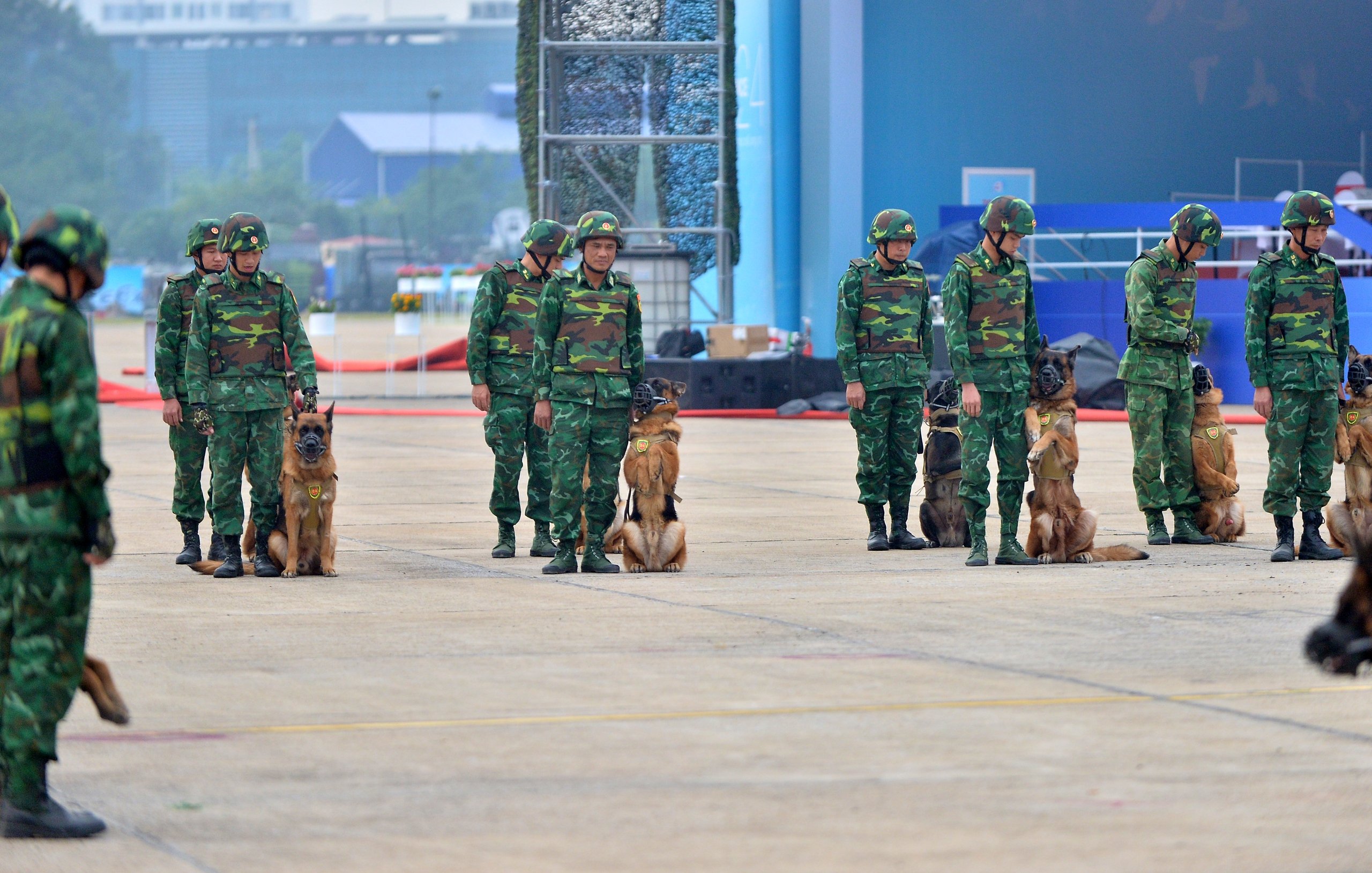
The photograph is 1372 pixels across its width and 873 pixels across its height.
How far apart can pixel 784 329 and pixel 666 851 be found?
25220 millimetres

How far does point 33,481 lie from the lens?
538 cm

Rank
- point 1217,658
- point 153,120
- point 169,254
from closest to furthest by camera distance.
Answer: point 1217,658, point 169,254, point 153,120

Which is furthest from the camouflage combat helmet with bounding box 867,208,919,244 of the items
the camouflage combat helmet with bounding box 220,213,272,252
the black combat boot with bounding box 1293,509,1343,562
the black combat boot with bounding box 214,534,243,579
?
the black combat boot with bounding box 214,534,243,579

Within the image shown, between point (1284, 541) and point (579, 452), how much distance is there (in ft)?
14.0

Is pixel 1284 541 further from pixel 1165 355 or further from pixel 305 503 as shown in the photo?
pixel 305 503

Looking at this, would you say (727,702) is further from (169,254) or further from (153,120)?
(153,120)

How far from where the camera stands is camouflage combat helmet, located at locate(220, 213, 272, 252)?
1056cm

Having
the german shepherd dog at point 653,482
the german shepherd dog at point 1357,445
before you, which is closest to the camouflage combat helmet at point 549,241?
the german shepherd dog at point 653,482

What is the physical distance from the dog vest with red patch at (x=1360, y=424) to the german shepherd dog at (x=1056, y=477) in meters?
1.34

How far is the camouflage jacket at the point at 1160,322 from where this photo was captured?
11852 millimetres

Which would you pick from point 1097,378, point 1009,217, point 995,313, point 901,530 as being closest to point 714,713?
point 995,313

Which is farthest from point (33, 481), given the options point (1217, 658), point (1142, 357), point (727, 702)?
point (1142, 357)

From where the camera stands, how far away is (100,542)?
538 centimetres

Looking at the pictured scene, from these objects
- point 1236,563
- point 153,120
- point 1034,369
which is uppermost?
point 153,120
